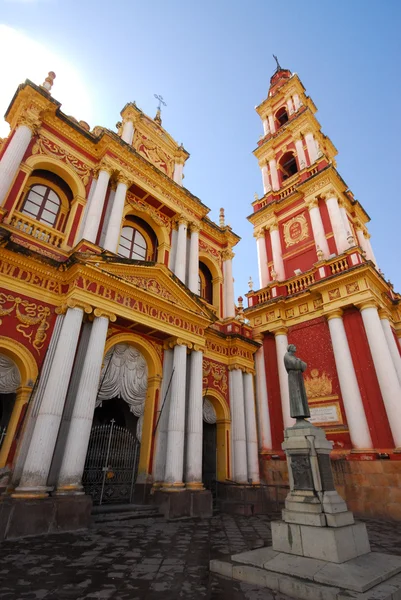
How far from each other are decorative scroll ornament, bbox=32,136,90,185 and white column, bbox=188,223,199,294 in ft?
16.2

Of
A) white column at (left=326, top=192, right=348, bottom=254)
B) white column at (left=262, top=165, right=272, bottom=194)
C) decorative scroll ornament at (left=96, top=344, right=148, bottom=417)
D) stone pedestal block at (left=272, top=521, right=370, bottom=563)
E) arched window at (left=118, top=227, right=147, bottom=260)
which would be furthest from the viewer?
white column at (left=262, top=165, right=272, bottom=194)

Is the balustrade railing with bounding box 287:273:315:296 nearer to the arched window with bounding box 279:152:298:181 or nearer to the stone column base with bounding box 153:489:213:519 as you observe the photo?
the arched window with bounding box 279:152:298:181

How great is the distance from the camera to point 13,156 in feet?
31.3

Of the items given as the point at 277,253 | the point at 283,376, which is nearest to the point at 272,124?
the point at 277,253

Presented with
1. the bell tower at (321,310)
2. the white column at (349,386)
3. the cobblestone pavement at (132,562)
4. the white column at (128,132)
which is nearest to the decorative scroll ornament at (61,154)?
the white column at (128,132)

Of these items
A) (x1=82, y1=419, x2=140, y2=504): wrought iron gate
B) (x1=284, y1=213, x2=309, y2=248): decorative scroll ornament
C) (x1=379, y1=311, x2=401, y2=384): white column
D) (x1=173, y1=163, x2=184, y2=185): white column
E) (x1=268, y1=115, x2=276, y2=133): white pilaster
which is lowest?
(x1=82, y1=419, x2=140, y2=504): wrought iron gate

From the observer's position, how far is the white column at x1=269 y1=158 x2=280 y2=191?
19.8 m

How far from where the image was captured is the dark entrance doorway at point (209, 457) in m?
12.1

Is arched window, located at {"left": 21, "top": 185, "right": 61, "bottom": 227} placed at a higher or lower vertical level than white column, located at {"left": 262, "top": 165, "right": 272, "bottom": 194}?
lower

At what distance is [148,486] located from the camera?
31.0ft

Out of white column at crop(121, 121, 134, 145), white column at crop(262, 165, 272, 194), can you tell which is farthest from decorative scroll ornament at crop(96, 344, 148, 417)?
white column at crop(262, 165, 272, 194)

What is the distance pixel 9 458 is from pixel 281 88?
2626cm

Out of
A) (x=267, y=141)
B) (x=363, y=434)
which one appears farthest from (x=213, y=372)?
(x=267, y=141)

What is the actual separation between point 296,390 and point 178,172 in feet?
44.7
